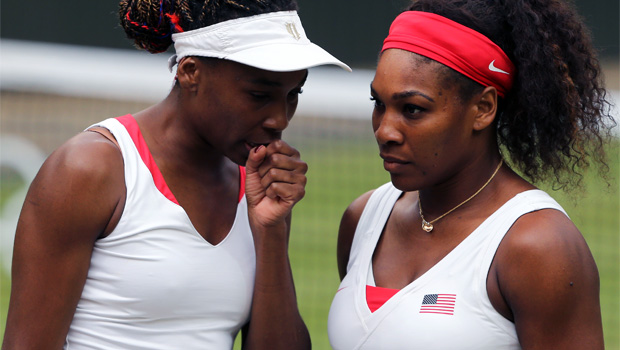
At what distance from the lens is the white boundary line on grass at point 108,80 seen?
30.1 feet

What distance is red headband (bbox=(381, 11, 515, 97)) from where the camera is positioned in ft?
9.76

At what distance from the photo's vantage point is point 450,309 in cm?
289

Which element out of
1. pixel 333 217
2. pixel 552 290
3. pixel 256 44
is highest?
pixel 256 44

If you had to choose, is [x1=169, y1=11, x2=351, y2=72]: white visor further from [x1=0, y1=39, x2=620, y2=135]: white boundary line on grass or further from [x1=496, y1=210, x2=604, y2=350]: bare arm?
[x1=0, y1=39, x2=620, y2=135]: white boundary line on grass

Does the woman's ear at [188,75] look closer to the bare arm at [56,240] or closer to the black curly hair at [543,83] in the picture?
the bare arm at [56,240]

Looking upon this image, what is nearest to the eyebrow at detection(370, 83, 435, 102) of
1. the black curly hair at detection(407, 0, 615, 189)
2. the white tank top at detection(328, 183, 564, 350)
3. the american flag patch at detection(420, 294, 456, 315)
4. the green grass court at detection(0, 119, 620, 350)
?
the black curly hair at detection(407, 0, 615, 189)

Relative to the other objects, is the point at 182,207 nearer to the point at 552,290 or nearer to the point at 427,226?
the point at 427,226

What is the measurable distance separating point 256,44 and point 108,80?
6.82 metres

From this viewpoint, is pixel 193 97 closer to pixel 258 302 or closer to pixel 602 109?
pixel 258 302

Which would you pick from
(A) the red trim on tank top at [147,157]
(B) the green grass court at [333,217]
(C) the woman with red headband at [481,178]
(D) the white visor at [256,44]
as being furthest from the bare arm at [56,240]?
(B) the green grass court at [333,217]

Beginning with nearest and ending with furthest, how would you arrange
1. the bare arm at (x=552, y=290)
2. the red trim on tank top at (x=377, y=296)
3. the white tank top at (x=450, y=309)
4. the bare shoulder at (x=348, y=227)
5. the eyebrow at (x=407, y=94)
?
the bare arm at (x=552, y=290)
the white tank top at (x=450, y=309)
the eyebrow at (x=407, y=94)
the red trim on tank top at (x=377, y=296)
the bare shoulder at (x=348, y=227)

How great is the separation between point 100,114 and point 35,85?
7.19 feet

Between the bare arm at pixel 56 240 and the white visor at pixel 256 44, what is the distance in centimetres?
57

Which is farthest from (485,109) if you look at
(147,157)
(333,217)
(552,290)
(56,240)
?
(333,217)
